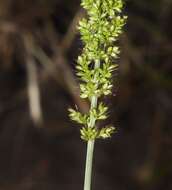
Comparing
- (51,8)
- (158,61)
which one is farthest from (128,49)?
(51,8)

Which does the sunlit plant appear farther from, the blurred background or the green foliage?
the blurred background

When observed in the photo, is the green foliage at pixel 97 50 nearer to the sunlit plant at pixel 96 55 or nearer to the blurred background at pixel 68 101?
the sunlit plant at pixel 96 55

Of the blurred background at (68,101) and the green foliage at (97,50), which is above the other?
the blurred background at (68,101)

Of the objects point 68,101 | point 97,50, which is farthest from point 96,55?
point 68,101

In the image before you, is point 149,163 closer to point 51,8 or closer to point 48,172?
point 48,172

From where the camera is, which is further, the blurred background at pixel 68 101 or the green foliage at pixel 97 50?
the blurred background at pixel 68 101

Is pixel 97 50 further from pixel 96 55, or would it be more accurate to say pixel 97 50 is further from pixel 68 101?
pixel 68 101

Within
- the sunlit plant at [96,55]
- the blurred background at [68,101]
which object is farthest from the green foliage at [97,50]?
the blurred background at [68,101]

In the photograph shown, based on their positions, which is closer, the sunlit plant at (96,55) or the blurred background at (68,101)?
the sunlit plant at (96,55)
